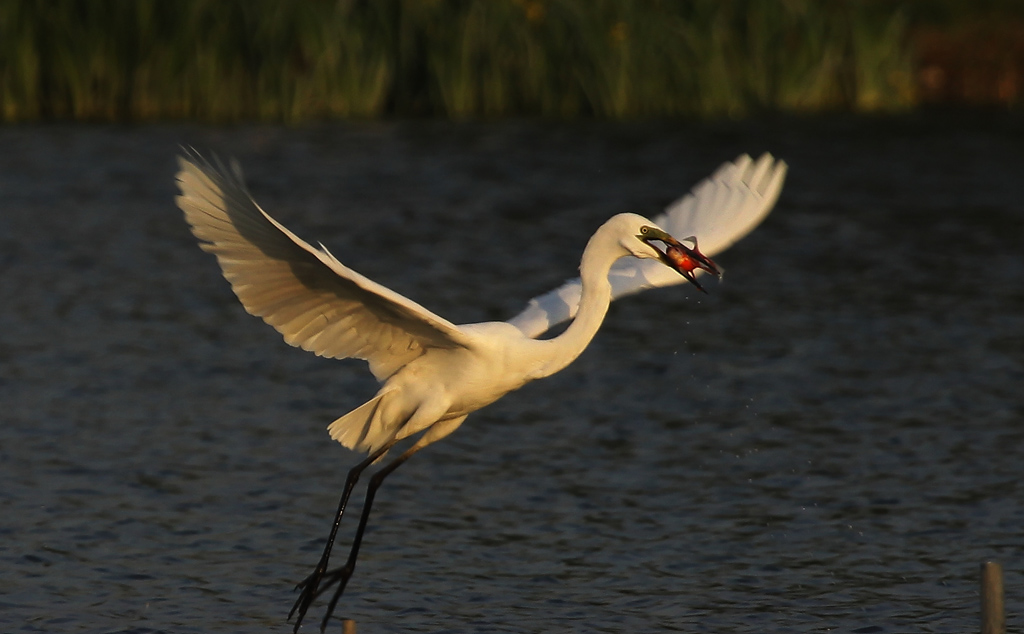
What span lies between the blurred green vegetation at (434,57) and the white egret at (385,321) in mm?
16432

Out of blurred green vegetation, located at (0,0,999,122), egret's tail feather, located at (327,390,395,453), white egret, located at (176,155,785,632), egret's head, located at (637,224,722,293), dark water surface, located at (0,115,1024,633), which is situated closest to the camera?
white egret, located at (176,155,785,632)

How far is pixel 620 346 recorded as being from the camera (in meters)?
14.4

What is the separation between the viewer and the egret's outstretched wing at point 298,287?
264 inches

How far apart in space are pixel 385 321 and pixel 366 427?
67 centimetres

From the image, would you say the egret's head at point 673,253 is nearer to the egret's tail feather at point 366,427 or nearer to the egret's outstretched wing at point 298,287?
the egret's outstretched wing at point 298,287

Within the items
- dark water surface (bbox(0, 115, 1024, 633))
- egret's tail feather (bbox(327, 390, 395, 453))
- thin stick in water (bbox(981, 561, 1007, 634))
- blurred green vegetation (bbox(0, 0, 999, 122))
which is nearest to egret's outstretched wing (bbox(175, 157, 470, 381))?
egret's tail feather (bbox(327, 390, 395, 453))

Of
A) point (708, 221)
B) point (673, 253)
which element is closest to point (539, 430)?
point (708, 221)

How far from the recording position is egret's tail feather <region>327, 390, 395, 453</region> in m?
7.93

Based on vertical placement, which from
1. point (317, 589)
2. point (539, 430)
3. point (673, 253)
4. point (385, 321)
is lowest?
point (539, 430)

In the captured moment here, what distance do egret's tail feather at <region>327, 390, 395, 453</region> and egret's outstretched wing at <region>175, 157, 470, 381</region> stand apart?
17 cm

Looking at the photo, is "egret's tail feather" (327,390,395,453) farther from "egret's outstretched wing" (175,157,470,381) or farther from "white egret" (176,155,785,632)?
"egret's outstretched wing" (175,157,470,381)

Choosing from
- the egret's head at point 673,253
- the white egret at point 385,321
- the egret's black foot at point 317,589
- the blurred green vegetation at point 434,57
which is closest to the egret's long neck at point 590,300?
the white egret at point 385,321

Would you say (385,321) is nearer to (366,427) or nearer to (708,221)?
(366,427)

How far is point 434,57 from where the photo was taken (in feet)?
82.0
